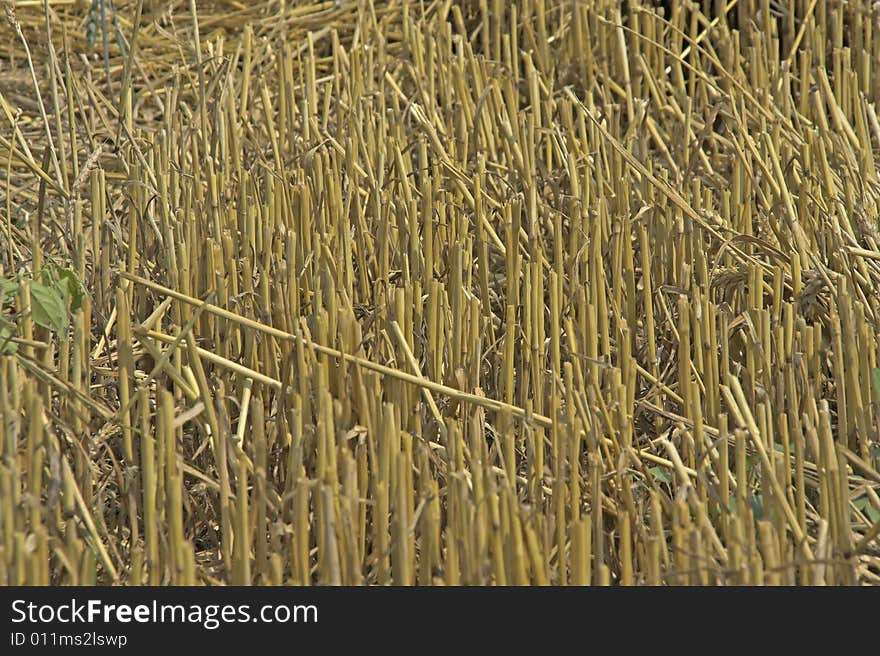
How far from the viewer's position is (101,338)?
1.58 m

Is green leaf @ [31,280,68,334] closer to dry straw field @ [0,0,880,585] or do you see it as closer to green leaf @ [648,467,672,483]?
dry straw field @ [0,0,880,585]

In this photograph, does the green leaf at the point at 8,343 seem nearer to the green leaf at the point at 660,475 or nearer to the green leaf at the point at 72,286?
the green leaf at the point at 72,286

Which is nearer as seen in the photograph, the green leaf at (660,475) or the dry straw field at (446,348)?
the dry straw field at (446,348)

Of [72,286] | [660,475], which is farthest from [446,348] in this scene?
[72,286]

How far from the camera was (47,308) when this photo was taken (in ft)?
4.49

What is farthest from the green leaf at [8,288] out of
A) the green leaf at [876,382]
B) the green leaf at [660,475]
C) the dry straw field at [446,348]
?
the green leaf at [876,382]

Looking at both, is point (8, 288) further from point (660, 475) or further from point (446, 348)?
point (660, 475)

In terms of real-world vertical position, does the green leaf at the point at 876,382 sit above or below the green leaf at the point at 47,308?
below

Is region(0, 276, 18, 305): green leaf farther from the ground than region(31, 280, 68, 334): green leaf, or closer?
farther from the ground

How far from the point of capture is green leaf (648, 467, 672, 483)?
51.3 inches

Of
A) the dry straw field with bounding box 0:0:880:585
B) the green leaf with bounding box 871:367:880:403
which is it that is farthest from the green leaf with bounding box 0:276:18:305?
the green leaf with bounding box 871:367:880:403

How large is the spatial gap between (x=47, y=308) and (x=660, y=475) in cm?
69

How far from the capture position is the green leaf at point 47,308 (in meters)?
1.37

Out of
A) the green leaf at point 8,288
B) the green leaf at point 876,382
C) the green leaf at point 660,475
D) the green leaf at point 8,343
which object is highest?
the green leaf at point 8,288
